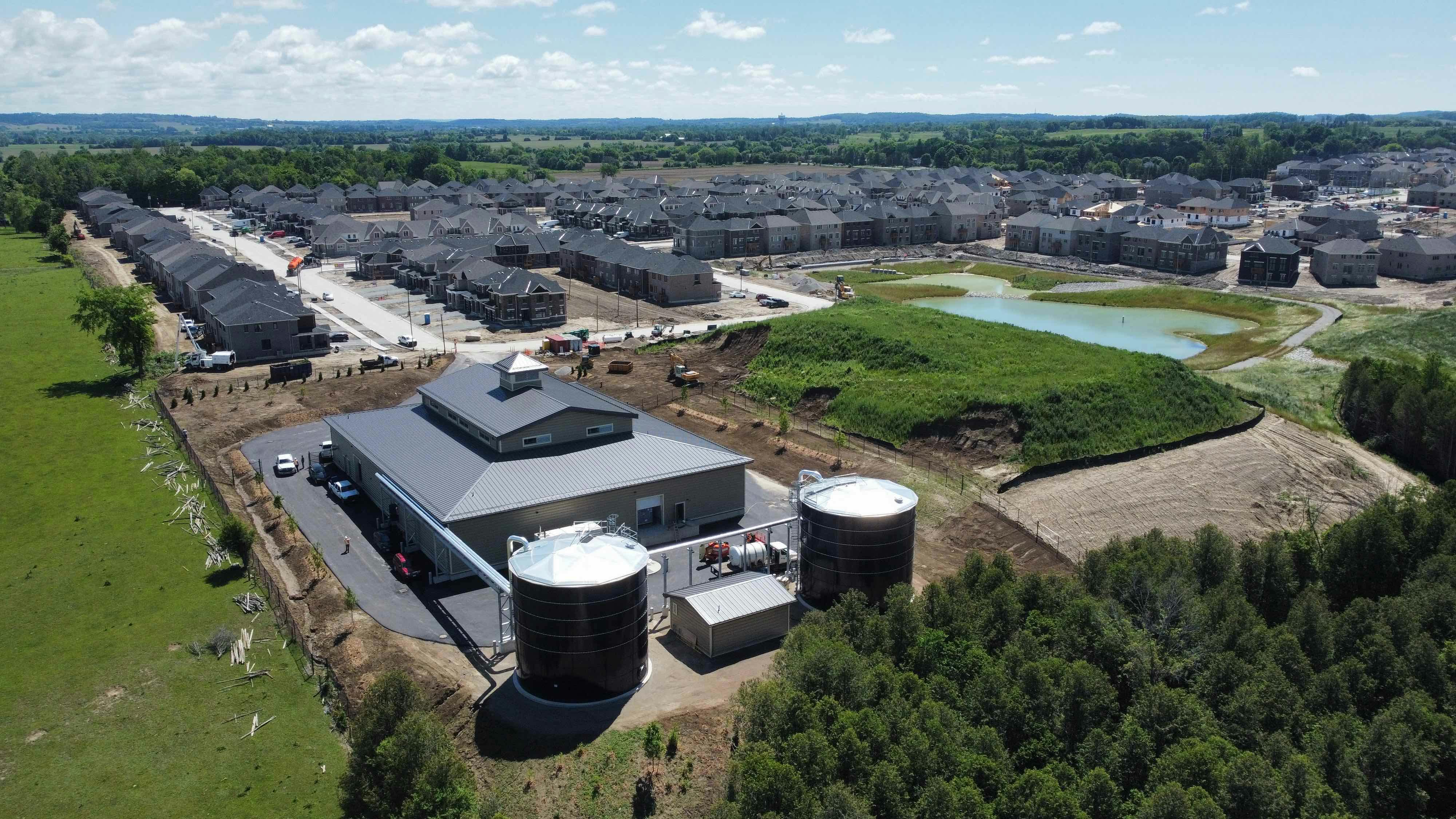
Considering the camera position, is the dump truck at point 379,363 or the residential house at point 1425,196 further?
the residential house at point 1425,196

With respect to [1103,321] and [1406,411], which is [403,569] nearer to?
[1406,411]

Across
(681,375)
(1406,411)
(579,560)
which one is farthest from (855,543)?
(1406,411)

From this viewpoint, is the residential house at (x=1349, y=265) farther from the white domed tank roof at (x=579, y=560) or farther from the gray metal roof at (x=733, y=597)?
the white domed tank roof at (x=579, y=560)

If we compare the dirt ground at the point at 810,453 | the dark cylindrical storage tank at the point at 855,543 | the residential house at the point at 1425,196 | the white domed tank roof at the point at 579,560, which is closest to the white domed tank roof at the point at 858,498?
the dark cylindrical storage tank at the point at 855,543

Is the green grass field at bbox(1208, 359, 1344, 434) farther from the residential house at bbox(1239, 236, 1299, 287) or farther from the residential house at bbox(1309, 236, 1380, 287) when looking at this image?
the residential house at bbox(1309, 236, 1380, 287)

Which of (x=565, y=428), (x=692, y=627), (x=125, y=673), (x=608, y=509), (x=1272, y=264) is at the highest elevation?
(x=1272, y=264)

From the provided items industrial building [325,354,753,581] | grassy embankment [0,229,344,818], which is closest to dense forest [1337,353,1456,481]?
industrial building [325,354,753,581]
